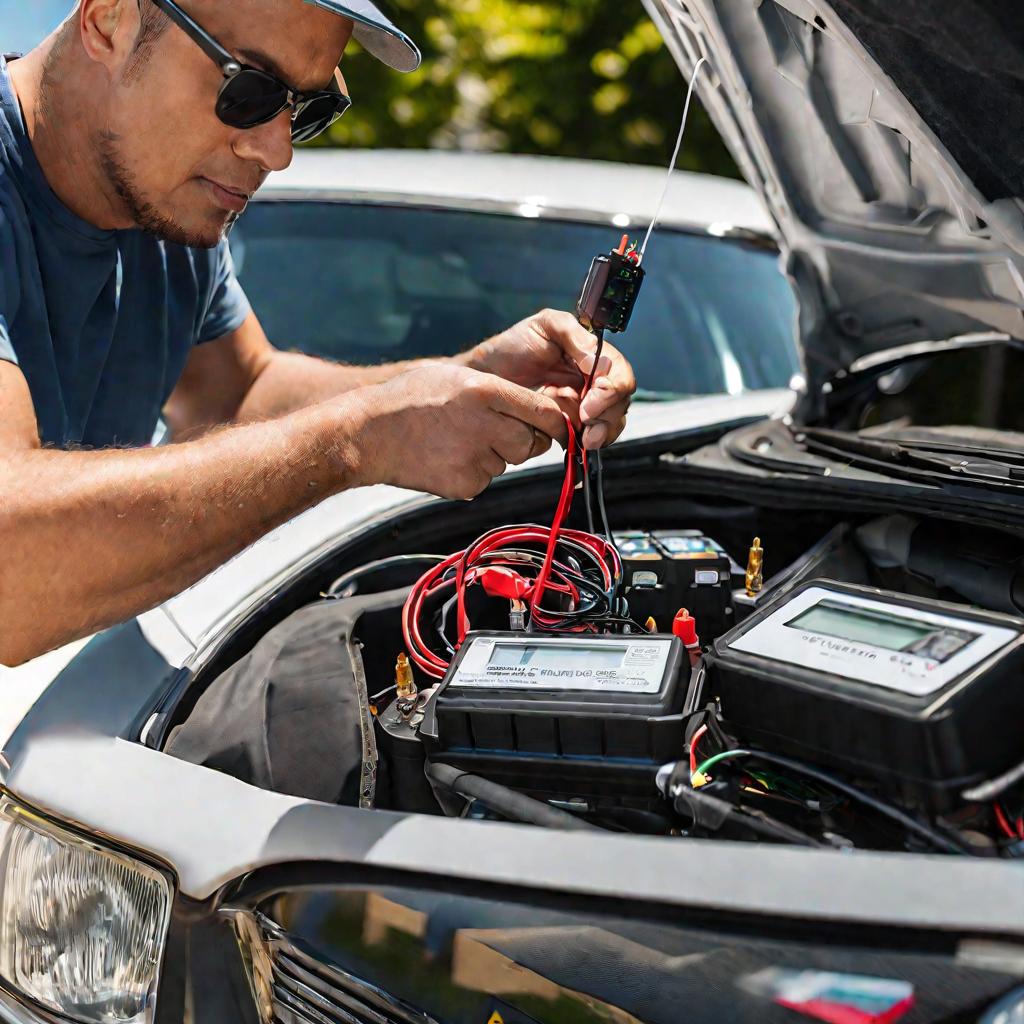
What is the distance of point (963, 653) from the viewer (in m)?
1.06

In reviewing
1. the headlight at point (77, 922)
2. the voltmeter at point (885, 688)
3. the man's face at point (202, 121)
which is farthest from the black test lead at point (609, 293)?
the headlight at point (77, 922)

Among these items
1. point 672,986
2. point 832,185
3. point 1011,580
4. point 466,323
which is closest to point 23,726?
point 672,986

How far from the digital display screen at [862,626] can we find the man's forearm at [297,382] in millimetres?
1186

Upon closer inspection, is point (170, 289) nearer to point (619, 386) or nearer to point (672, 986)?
point (619, 386)

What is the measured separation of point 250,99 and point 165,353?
59 centimetres

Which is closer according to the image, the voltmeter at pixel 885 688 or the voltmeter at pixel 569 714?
the voltmeter at pixel 885 688

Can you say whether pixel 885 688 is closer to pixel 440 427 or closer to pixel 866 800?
pixel 866 800

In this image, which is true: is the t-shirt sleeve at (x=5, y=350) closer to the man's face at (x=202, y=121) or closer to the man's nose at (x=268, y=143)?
the man's face at (x=202, y=121)

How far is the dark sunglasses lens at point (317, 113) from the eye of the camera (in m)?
1.72

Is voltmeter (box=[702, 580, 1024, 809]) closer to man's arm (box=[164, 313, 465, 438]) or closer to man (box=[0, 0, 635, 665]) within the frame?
man (box=[0, 0, 635, 665])

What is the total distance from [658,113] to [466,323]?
14.5 ft

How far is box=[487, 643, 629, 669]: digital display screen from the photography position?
47.9 inches

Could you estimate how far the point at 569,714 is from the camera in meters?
1.14

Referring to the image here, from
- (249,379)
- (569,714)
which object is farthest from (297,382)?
(569,714)
